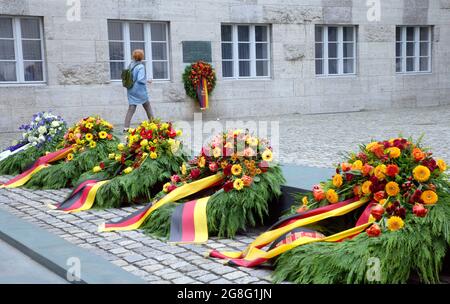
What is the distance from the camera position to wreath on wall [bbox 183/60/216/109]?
54.2 feet

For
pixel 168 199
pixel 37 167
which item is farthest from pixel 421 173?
pixel 37 167

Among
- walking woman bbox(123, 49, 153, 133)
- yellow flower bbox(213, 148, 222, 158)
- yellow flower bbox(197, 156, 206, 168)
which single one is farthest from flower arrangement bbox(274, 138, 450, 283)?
walking woman bbox(123, 49, 153, 133)

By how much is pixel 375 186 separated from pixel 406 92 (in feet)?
59.4

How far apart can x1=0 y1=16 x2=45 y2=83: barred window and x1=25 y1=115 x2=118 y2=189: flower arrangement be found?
694 cm

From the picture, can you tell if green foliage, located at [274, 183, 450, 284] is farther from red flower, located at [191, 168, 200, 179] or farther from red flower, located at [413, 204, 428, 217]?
red flower, located at [191, 168, 200, 179]

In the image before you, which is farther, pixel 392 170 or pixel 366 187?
pixel 366 187

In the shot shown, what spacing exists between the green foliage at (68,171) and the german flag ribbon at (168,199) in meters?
2.21

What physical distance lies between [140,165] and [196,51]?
10508 mm

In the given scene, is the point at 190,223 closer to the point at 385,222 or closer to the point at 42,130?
the point at 385,222

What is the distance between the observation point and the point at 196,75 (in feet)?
54.1

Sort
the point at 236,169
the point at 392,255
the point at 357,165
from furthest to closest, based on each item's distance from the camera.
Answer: the point at 236,169 → the point at 357,165 → the point at 392,255

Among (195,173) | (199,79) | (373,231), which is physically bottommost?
(373,231)

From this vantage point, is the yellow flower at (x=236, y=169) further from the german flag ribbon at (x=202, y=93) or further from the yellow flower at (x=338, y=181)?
the german flag ribbon at (x=202, y=93)

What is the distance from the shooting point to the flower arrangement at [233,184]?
5.22 metres
